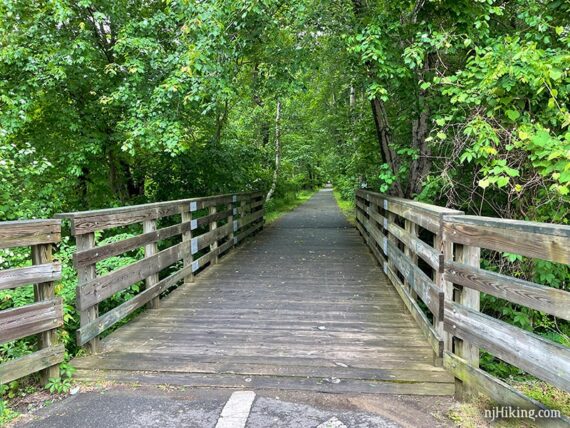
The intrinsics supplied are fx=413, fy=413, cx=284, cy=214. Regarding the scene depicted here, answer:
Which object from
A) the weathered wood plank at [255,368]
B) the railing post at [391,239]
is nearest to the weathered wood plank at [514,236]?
the weathered wood plank at [255,368]

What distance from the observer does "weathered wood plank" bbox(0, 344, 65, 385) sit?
2.57m

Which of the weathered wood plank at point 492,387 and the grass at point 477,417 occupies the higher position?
the weathered wood plank at point 492,387

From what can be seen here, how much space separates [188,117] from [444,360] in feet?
23.7

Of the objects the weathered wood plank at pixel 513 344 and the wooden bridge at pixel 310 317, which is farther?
the wooden bridge at pixel 310 317

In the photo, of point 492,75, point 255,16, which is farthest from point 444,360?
point 255,16

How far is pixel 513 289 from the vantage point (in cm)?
224

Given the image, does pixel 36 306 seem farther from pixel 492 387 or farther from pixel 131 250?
pixel 492 387

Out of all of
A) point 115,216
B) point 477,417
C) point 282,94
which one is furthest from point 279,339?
point 282,94

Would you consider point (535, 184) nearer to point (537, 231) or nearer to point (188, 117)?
point (537, 231)

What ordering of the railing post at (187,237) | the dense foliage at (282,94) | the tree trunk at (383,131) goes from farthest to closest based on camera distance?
the tree trunk at (383,131)
the railing post at (187,237)
the dense foliage at (282,94)

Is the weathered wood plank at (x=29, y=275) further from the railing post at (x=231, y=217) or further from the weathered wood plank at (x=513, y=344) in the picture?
the railing post at (x=231, y=217)

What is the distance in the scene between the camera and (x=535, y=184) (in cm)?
413

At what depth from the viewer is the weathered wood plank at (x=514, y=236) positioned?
1925mm

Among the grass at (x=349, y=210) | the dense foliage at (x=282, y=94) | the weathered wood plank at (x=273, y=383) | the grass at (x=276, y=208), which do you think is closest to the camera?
the weathered wood plank at (x=273, y=383)
